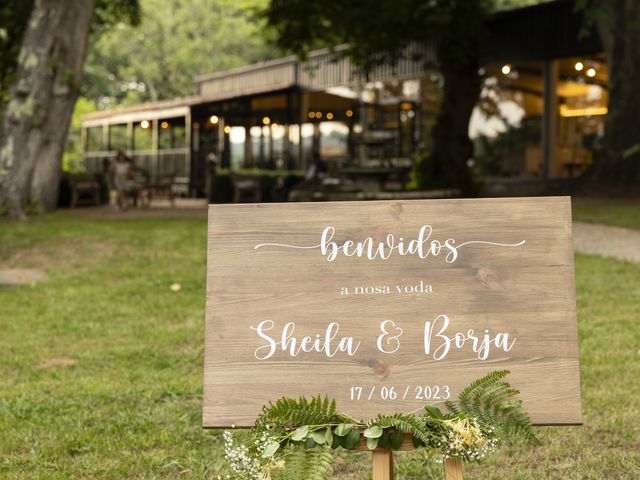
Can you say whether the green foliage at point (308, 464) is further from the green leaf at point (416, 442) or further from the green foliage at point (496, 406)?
the green foliage at point (496, 406)

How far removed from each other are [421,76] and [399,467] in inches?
874

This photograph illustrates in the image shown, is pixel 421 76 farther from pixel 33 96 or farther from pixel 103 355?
pixel 103 355

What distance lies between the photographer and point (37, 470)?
4.03 m

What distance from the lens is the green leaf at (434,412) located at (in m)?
2.76

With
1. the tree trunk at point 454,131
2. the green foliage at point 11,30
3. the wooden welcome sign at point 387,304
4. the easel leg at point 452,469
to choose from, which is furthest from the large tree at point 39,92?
the easel leg at point 452,469

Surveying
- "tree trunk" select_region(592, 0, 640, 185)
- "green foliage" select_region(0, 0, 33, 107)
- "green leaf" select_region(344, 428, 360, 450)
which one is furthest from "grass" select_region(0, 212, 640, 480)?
"green foliage" select_region(0, 0, 33, 107)

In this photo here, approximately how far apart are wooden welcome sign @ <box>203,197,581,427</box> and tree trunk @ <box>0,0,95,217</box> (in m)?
14.3

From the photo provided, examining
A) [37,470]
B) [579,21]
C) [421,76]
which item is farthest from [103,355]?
[421,76]

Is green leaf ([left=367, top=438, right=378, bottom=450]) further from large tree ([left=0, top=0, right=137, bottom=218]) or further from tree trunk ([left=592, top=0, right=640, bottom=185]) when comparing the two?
tree trunk ([left=592, top=0, right=640, bottom=185])

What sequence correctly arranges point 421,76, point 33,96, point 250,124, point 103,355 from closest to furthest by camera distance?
1. point 103,355
2. point 33,96
3. point 421,76
4. point 250,124

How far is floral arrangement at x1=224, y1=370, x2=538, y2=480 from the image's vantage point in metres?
2.69

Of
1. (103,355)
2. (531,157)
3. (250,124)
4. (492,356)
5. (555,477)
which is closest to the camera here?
(492,356)

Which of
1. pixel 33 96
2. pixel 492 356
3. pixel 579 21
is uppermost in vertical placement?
pixel 579 21

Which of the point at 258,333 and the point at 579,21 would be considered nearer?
the point at 258,333
